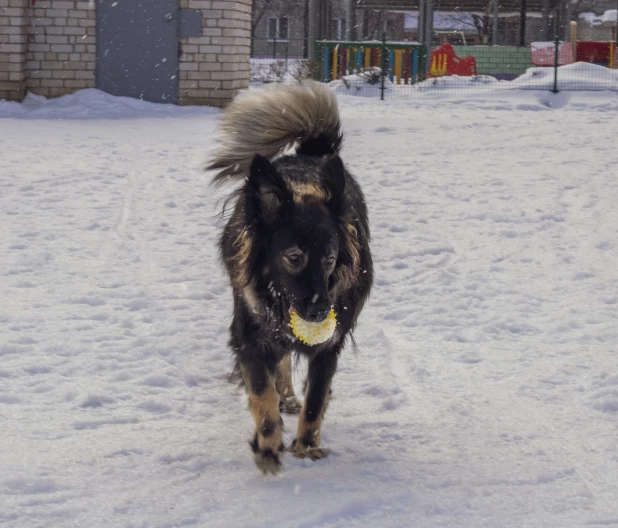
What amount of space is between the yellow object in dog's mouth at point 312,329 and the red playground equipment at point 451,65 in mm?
24651

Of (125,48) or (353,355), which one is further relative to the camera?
(125,48)

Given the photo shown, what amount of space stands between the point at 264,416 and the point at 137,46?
45.2 feet

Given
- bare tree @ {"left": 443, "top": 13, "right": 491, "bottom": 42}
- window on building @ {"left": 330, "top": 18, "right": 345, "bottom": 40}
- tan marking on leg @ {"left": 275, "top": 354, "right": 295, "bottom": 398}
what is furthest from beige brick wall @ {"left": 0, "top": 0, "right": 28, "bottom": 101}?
window on building @ {"left": 330, "top": 18, "right": 345, "bottom": 40}

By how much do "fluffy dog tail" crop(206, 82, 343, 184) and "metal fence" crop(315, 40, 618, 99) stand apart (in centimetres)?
1570

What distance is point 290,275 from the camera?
12.7 feet

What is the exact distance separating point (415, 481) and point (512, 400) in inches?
50.6

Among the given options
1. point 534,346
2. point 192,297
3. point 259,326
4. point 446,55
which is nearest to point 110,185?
point 192,297

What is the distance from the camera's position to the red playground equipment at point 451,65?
1093 inches

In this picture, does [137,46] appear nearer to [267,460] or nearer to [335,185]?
[335,185]

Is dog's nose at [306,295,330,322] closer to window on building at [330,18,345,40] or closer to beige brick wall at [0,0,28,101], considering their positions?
beige brick wall at [0,0,28,101]

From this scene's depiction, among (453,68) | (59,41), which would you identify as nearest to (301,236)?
(59,41)

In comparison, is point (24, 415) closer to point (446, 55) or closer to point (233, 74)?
point (233, 74)

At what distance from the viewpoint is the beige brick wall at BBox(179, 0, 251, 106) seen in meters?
16.9

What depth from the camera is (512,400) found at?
5039 millimetres
